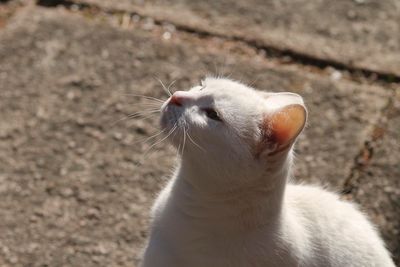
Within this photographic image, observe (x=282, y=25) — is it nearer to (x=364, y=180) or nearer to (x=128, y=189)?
(x=364, y=180)

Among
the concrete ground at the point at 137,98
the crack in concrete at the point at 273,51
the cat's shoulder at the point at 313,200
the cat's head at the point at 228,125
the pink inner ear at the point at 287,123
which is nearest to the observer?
the pink inner ear at the point at 287,123

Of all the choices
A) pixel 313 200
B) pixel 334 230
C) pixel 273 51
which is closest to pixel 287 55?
pixel 273 51

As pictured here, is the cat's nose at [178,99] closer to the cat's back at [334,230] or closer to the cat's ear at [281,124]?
the cat's ear at [281,124]

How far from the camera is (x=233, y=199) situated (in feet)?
6.59

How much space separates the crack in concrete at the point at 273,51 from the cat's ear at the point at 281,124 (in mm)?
1322

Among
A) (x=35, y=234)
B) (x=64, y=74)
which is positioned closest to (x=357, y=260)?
(x=35, y=234)

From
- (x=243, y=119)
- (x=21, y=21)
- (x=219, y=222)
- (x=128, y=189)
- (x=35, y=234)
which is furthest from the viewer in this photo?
(x=21, y=21)

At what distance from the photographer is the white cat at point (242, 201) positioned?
75.6 inches

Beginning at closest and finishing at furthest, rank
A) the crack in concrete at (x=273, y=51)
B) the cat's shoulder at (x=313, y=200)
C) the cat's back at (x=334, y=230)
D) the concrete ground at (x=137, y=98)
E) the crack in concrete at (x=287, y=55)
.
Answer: the cat's back at (x=334, y=230), the cat's shoulder at (x=313, y=200), the concrete ground at (x=137, y=98), the crack in concrete at (x=287, y=55), the crack in concrete at (x=273, y=51)

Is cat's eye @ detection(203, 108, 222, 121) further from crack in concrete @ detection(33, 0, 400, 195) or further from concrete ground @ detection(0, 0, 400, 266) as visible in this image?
crack in concrete @ detection(33, 0, 400, 195)

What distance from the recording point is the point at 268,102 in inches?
78.6

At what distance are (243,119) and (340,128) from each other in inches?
44.2

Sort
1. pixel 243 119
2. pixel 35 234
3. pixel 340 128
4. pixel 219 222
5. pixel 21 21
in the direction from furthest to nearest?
pixel 21 21
pixel 340 128
pixel 35 234
pixel 219 222
pixel 243 119

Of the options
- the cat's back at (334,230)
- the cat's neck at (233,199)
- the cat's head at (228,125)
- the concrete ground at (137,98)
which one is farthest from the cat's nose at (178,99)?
the concrete ground at (137,98)
